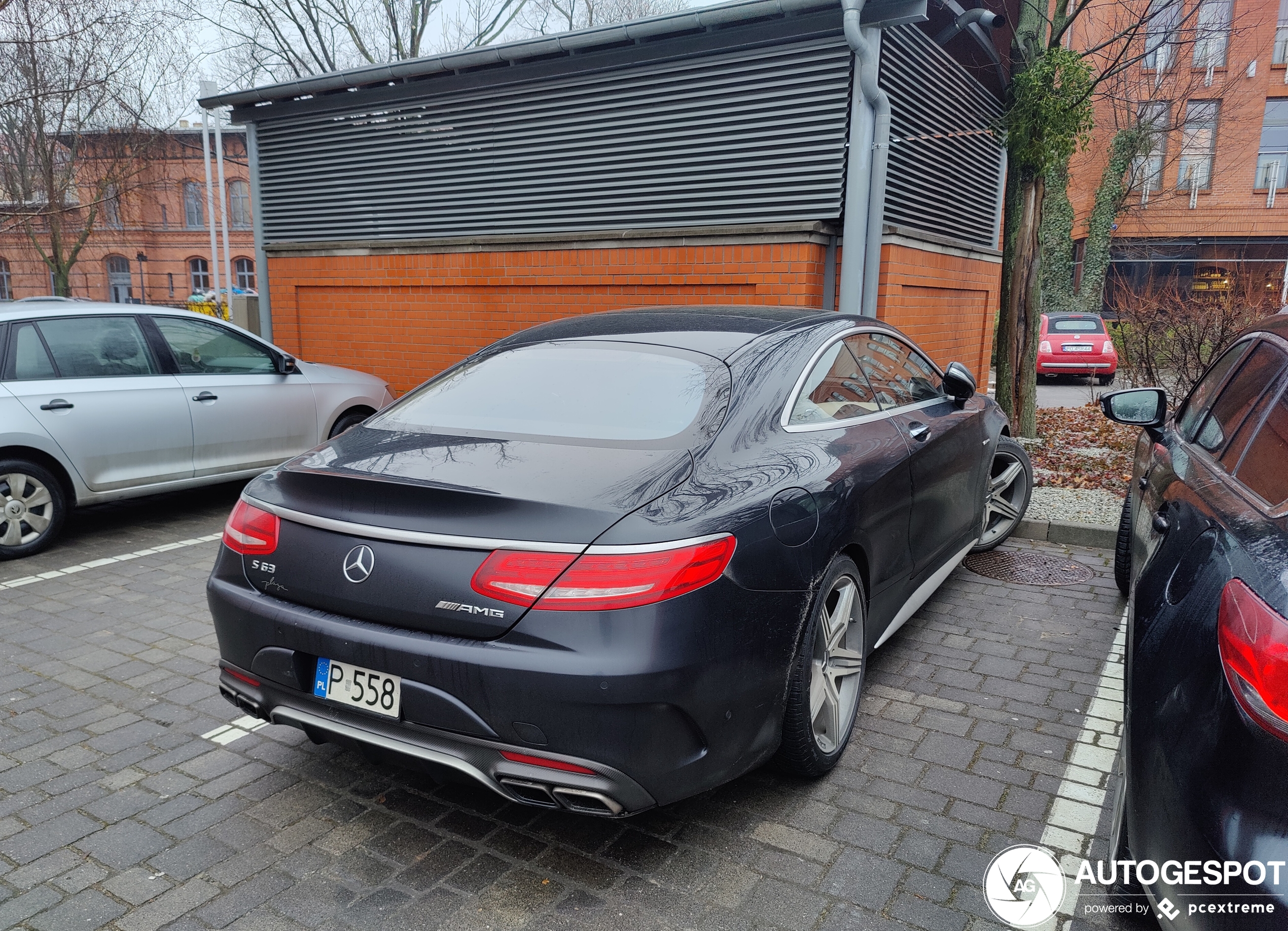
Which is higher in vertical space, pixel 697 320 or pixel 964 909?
pixel 697 320

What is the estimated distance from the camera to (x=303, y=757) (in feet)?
10.8

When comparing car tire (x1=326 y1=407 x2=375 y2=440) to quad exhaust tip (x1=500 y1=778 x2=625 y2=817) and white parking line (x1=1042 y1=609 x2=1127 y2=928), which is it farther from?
white parking line (x1=1042 y1=609 x2=1127 y2=928)

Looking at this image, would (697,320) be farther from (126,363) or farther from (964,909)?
(126,363)

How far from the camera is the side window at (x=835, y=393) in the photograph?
332 cm

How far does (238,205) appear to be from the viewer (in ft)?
154

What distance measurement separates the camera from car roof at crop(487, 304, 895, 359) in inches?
137

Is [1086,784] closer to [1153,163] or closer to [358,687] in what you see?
[358,687]

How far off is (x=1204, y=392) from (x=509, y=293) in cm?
677

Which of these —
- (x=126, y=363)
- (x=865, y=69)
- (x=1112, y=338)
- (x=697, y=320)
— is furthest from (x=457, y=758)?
(x=1112, y=338)

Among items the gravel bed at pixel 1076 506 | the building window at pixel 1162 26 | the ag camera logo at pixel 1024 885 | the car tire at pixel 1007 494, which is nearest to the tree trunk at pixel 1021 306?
the gravel bed at pixel 1076 506

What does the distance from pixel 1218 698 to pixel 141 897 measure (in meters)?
2.70

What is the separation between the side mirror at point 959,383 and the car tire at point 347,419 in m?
4.87

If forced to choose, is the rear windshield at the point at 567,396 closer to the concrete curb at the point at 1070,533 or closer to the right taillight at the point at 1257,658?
the right taillight at the point at 1257,658

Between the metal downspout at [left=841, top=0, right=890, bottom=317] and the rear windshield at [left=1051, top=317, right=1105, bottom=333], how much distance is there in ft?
46.6
